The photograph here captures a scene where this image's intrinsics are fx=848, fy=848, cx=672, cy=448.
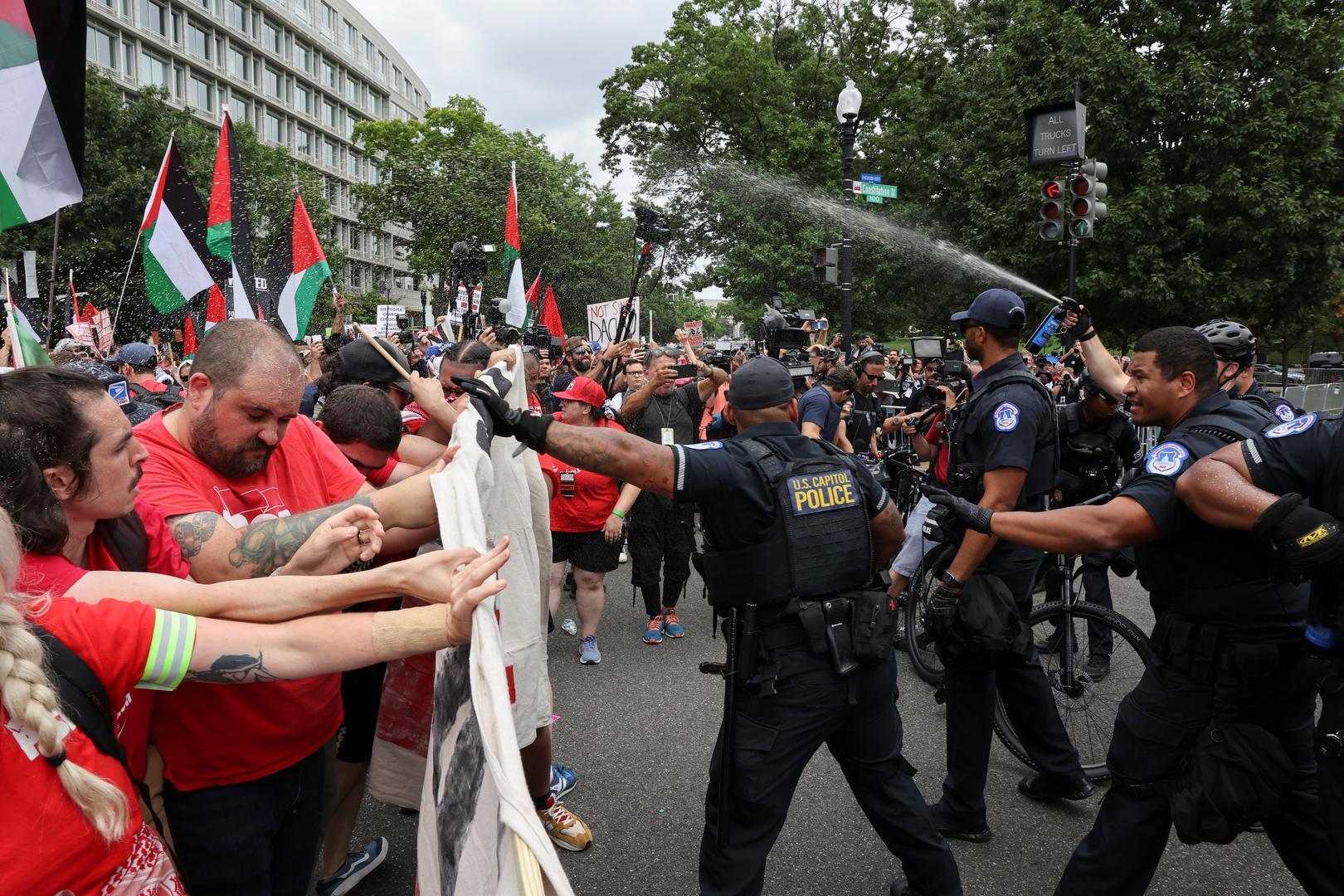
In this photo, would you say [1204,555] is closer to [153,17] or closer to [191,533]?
[191,533]

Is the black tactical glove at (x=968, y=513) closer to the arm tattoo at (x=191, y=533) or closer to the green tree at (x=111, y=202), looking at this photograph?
the arm tattoo at (x=191, y=533)

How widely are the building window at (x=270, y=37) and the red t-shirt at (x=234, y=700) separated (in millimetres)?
66052

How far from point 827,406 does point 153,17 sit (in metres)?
55.6

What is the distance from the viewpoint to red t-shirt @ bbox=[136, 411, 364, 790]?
6.81 ft

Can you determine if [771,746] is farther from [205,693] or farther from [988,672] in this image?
[205,693]

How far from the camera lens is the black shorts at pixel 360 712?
3.22 meters

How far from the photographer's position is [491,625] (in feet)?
4.60

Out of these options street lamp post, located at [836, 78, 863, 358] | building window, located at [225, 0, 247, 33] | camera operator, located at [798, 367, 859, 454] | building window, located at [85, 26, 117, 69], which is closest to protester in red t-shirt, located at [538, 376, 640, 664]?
camera operator, located at [798, 367, 859, 454]

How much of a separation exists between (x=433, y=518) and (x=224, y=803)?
2.85ft

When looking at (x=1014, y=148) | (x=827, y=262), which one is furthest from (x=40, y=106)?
(x=1014, y=148)

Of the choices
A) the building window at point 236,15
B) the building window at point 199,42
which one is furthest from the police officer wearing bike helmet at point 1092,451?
the building window at point 236,15

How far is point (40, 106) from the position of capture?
2838 mm

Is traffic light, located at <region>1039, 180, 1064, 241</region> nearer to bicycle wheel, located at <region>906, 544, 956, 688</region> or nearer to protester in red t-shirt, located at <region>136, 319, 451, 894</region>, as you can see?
bicycle wheel, located at <region>906, 544, 956, 688</region>

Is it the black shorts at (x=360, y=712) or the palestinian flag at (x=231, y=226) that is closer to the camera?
the black shorts at (x=360, y=712)
